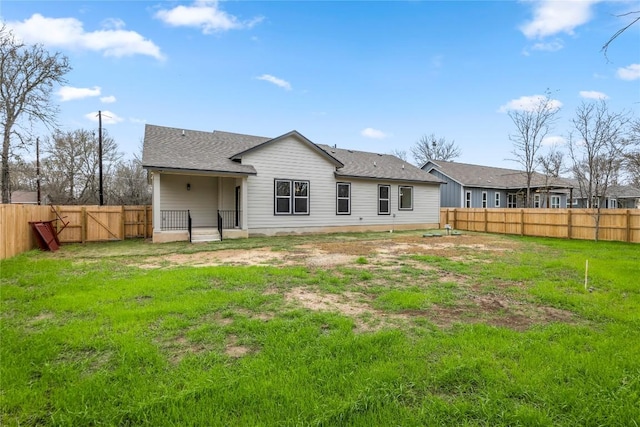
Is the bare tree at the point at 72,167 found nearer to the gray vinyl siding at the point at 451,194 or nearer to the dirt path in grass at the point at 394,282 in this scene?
the dirt path in grass at the point at 394,282

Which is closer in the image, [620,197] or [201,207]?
[201,207]

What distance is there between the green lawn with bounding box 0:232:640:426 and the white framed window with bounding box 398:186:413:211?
12495 mm

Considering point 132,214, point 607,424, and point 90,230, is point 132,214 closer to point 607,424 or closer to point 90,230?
point 90,230

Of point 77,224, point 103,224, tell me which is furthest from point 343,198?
point 77,224

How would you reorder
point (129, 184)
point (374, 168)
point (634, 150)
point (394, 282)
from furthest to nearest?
point (129, 184)
point (374, 168)
point (634, 150)
point (394, 282)

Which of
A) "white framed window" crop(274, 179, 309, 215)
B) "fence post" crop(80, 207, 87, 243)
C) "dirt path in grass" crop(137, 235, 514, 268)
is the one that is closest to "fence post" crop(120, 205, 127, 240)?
"fence post" crop(80, 207, 87, 243)

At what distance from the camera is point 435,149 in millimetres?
41406

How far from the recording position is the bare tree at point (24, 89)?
56.3 feet

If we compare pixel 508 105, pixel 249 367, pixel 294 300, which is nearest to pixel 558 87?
pixel 508 105

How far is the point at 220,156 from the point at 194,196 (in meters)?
2.20

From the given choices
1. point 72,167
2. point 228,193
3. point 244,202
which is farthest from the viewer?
point 72,167

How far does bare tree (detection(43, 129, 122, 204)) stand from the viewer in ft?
76.7

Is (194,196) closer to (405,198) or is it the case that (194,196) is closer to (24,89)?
(405,198)

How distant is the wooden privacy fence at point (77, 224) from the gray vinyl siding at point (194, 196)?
1.44m
